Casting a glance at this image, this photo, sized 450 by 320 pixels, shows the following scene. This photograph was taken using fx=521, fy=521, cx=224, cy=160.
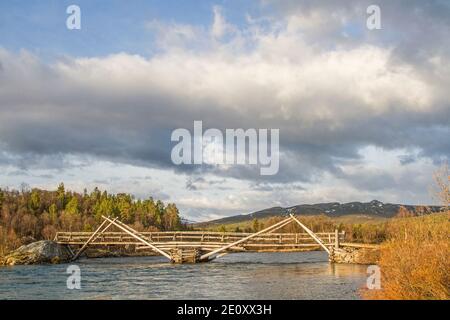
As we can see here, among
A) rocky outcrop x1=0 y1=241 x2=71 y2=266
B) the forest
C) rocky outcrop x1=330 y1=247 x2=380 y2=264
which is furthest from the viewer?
the forest

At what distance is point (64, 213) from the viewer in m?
95.8

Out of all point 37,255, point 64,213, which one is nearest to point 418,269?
point 37,255

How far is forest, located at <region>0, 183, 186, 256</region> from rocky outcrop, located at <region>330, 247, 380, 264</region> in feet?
115

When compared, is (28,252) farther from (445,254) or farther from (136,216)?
(136,216)

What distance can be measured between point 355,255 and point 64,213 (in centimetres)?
6815

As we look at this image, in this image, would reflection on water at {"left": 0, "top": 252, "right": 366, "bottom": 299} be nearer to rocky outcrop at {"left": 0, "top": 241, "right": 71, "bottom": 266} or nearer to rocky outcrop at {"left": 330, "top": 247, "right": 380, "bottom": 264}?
rocky outcrop at {"left": 330, "top": 247, "right": 380, "bottom": 264}

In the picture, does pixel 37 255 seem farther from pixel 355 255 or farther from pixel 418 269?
pixel 418 269

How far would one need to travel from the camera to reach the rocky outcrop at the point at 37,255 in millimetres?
45625

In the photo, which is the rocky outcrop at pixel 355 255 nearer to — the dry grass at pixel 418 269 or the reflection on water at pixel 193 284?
the reflection on water at pixel 193 284

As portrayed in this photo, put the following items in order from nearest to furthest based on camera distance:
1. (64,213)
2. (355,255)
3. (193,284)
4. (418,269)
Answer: (418,269) → (193,284) → (355,255) → (64,213)

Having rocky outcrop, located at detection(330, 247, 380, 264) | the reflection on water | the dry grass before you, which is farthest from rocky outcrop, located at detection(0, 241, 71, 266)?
the dry grass

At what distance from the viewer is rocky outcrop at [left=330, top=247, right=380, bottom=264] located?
3866cm

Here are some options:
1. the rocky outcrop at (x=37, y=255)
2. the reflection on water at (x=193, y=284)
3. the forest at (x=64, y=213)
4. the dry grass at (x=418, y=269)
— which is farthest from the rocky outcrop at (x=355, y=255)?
the forest at (x=64, y=213)
